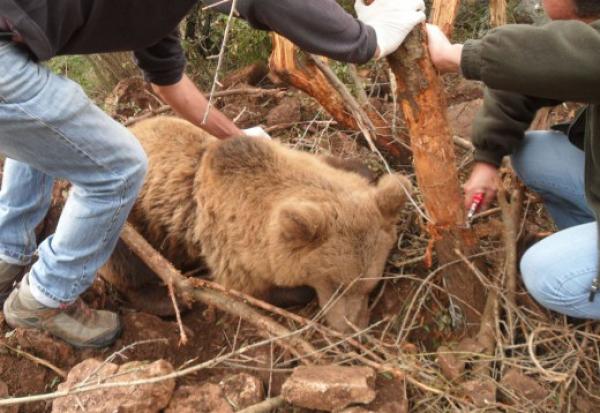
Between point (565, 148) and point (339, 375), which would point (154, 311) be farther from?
point (565, 148)

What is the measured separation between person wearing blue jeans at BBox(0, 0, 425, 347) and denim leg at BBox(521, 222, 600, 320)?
1.30 metres

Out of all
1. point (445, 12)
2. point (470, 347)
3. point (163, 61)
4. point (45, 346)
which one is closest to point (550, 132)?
point (445, 12)

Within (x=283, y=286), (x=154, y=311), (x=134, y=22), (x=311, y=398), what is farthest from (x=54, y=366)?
(x=134, y=22)

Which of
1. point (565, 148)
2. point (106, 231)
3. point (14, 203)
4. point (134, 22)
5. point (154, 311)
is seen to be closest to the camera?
point (134, 22)

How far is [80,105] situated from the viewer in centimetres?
274

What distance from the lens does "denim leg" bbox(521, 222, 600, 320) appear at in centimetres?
278

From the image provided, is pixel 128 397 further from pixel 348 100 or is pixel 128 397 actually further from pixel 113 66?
pixel 113 66

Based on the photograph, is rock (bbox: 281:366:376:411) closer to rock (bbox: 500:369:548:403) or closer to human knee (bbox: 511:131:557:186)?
rock (bbox: 500:369:548:403)

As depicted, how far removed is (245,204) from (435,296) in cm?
132

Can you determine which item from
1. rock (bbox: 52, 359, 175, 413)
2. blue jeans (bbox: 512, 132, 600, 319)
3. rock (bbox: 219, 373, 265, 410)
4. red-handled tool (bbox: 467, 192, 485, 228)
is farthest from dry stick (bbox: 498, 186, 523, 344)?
rock (bbox: 52, 359, 175, 413)

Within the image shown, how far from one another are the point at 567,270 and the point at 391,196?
107 centimetres

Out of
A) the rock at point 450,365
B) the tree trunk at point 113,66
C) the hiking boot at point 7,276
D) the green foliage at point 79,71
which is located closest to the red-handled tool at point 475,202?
the rock at point 450,365

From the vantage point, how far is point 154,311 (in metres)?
4.22

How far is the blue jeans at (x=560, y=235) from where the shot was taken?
9.18 feet
